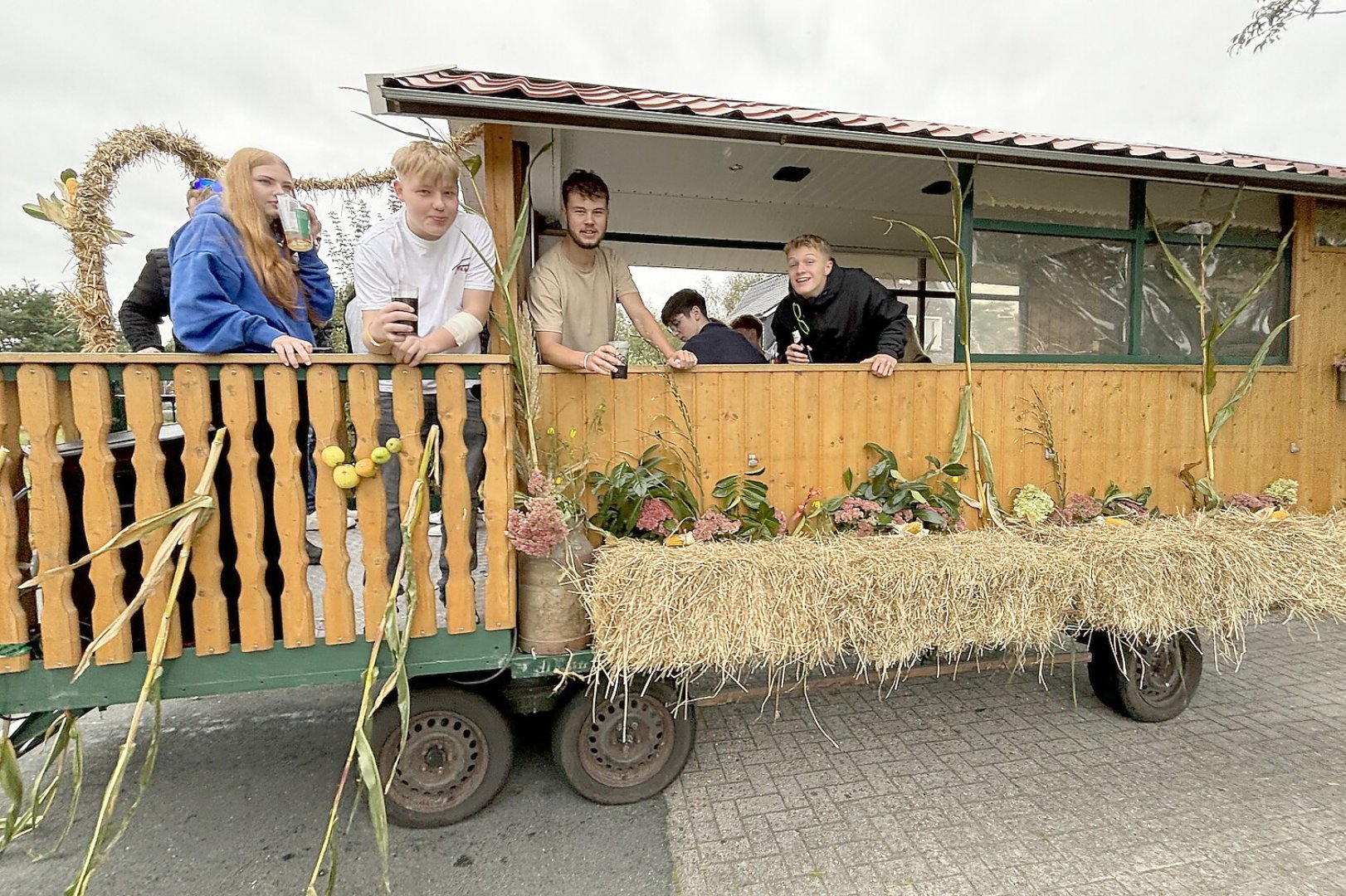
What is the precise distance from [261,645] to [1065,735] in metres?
4.02

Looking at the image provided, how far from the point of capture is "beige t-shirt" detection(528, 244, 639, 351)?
3.31 meters

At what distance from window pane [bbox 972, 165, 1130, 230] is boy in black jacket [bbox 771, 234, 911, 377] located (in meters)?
0.90

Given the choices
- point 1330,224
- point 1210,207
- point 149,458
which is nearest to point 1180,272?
point 1210,207

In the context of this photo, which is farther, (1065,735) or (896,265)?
(896,265)

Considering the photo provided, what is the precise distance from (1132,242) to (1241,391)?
1.12 m

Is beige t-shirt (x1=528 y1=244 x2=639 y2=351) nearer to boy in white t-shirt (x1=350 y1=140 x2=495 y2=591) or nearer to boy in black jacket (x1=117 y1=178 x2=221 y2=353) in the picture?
boy in white t-shirt (x1=350 y1=140 x2=495 y2=591)

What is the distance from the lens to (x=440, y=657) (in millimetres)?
2709

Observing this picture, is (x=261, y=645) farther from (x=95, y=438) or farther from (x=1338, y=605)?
(x=1338, y=605)

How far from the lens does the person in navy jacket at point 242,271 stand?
241 cm

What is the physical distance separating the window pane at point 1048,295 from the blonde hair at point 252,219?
11.9ft

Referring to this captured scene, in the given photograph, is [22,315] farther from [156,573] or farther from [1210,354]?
[1210,354]

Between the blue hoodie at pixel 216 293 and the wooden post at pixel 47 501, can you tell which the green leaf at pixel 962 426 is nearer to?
the blue hoodie at pixel 216 293

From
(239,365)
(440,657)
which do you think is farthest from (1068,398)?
(239,365)

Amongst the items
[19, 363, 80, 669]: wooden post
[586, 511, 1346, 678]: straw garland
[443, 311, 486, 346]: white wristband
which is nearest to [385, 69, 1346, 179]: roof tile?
[443, 311, 486, 346]: white wristband
